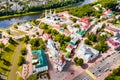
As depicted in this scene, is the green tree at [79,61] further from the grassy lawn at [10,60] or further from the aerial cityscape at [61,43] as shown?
the grassy lawn at [10,60]

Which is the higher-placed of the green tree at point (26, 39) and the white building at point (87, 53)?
the green tree at point (26, 39)

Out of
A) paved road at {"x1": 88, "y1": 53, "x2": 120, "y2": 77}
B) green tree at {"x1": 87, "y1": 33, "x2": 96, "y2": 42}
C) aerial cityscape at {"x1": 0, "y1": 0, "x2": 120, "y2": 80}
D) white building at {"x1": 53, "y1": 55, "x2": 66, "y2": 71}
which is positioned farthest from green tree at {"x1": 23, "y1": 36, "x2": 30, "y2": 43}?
paved road at {"x1": 88, "y1": 53, "x2": 120, "y2": 77}

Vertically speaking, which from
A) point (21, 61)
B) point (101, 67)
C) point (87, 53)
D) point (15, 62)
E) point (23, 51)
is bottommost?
point (101, 67)

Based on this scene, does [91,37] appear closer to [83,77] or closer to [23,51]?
[83,77]

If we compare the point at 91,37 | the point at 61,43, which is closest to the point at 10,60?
the point at 61,43

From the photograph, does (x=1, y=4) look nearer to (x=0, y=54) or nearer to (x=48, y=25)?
(x=48, y=25)

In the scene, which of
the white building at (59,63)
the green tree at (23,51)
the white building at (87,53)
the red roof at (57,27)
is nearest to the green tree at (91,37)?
the white building at (87,53)

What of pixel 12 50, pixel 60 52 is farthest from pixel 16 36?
pixel 60 52
